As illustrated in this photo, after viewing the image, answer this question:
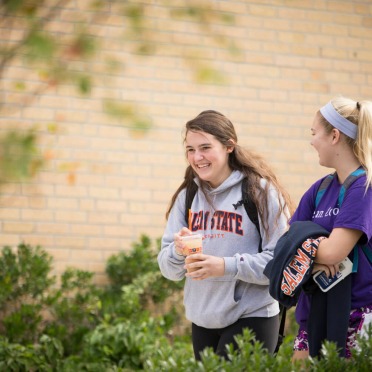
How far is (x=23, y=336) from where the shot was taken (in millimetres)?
6117

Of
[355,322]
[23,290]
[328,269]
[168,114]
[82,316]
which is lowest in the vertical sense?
[82,316]

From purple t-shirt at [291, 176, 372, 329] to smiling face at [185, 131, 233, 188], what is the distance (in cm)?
60

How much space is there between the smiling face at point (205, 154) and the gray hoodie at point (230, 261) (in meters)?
0.10

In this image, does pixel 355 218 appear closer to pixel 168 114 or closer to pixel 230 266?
pixel 230 266

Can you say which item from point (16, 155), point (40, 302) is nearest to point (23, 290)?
point (40, 302)

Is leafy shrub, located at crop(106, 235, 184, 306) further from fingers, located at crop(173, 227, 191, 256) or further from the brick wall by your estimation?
fingers, located at crop(173, 227, 191, 256)

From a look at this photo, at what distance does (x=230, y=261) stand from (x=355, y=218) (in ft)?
2.25

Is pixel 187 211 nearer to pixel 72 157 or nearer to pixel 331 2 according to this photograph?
pixel 72 157

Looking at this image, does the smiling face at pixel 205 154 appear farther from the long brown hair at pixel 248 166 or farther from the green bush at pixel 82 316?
the green bush at pixel 82 316

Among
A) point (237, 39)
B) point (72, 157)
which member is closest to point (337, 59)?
point (237, 39)

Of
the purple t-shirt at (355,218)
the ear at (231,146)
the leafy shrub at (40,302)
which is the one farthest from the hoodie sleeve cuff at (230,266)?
the leafy shrub at (40,302)

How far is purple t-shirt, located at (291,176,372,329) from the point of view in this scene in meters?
3.22

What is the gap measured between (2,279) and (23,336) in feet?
1.57

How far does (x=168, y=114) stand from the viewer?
22.8ft
